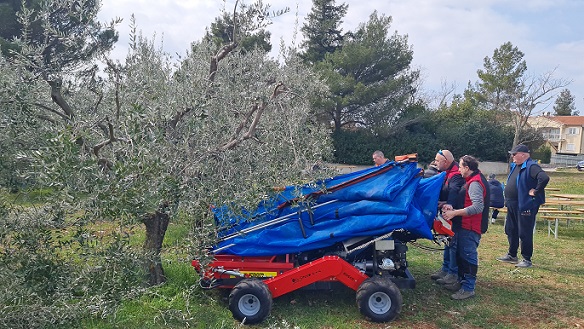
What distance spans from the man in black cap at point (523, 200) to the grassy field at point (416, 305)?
42 centimetres

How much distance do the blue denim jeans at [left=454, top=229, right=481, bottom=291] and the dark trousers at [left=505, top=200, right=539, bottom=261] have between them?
191cm

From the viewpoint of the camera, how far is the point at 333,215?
5629 millimetres

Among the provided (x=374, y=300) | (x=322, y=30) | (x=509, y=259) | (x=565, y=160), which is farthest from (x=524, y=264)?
(x=565, y=160)

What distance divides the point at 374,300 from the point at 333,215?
1028 mm

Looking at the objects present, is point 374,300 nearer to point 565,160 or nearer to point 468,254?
point 468,254

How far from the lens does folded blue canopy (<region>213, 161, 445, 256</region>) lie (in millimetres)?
5383

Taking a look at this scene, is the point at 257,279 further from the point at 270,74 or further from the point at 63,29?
the point at 63,29

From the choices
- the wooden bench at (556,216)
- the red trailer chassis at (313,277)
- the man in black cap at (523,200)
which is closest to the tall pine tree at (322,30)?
the wooden bench at (556,216)

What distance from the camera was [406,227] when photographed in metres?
5.38

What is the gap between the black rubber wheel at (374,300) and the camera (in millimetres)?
5344

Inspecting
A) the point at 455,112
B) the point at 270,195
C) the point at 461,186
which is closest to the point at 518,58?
the point at 455,112

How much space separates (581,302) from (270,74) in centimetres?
497

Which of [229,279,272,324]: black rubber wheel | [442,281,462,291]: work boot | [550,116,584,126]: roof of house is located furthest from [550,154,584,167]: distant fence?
[229,279,272,324]: black rubber wheel

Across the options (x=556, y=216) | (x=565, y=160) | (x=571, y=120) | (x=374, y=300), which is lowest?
(x=565, y=160)
